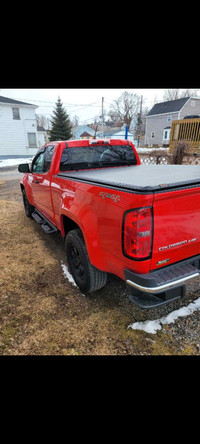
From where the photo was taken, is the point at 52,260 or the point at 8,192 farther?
the point at 8,192

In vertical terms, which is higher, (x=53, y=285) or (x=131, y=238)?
(x=131, y=238)

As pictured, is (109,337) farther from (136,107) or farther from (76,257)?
(136,107)

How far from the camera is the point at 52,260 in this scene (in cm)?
419

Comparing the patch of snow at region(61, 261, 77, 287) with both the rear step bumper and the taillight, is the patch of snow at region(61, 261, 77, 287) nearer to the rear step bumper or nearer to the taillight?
the rear step bumper

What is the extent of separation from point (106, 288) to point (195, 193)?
190 cm

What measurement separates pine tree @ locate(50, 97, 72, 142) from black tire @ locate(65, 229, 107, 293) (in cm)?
2935

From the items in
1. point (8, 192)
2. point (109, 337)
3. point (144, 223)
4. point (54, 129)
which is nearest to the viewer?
point (144, 223)

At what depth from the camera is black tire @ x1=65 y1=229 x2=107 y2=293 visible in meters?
2.78

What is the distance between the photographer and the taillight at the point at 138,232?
1810 millimetres

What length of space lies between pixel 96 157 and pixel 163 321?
109 inches

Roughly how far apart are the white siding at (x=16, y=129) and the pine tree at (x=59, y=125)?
4.64 metres

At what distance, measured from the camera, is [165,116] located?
34125 mm

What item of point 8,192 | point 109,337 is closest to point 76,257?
point 109,337

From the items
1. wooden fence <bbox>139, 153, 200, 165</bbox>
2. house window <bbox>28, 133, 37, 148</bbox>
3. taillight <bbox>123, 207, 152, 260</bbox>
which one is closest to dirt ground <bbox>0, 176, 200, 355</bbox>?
taillight <bbox>123, 207, 152, 260</bbox>
